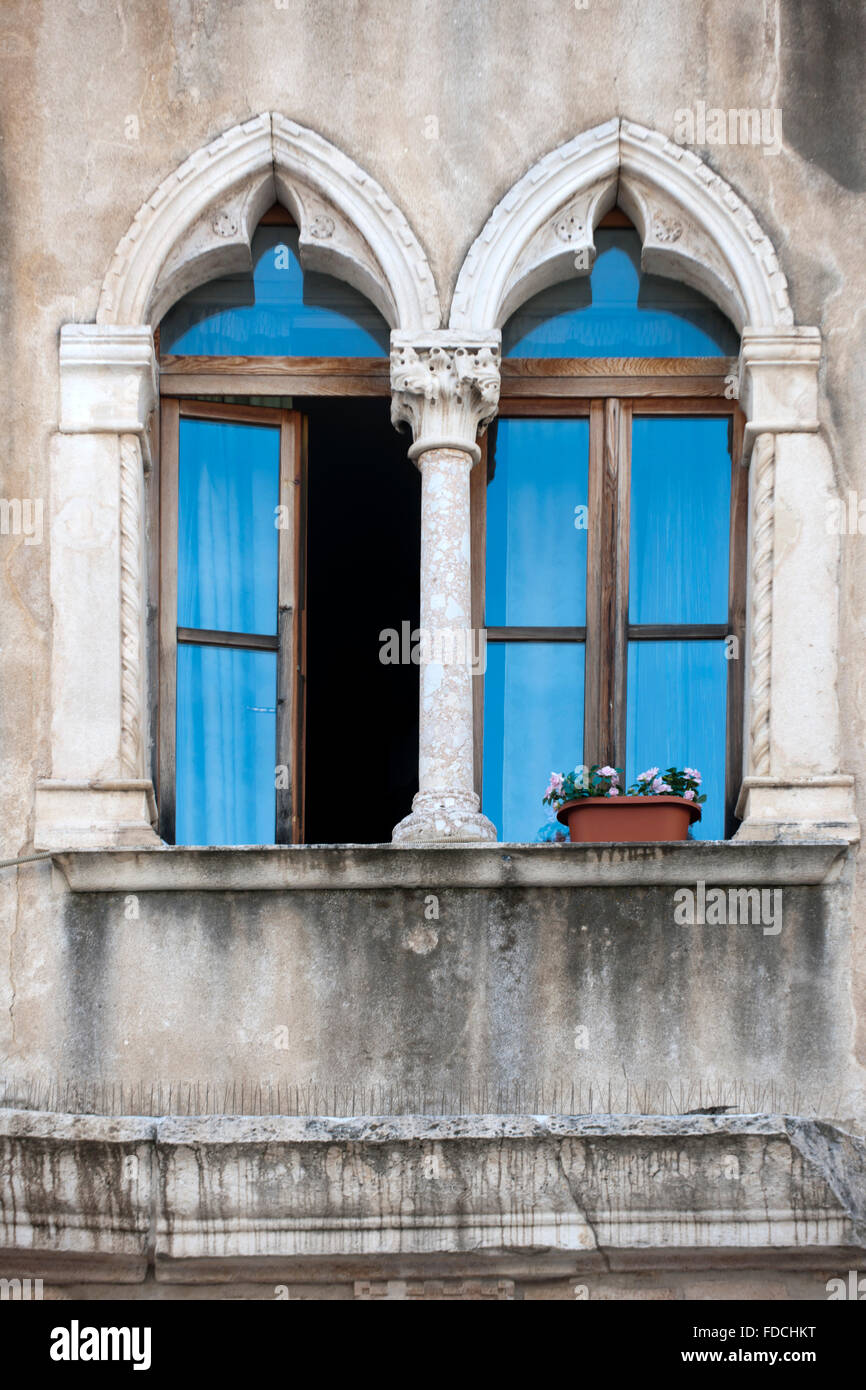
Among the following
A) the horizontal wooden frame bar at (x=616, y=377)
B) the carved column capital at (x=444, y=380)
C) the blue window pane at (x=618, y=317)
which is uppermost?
the blue window pane at (x=618, y=317)

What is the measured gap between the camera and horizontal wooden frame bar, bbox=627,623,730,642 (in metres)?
10.8

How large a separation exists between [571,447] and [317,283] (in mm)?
1094

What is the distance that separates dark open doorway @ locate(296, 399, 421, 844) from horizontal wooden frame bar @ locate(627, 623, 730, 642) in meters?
2.00

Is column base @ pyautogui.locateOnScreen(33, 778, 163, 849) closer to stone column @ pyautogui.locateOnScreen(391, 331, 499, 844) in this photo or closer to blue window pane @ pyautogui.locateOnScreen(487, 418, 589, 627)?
stone column @ pyautogui.locateOnScreen(391, 331, 499, 844)

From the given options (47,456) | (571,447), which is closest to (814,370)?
(571,447)

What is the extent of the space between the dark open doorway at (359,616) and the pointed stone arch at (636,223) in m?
1.67

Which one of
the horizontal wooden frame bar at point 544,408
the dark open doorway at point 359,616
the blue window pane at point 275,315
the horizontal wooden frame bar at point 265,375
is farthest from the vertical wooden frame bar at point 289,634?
the dark open doorway at point 359,616

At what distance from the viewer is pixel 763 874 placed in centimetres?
1002

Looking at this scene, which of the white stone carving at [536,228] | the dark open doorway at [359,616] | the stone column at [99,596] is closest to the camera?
the stone column at [99,596]

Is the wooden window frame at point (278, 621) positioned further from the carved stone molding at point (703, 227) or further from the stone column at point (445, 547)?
the carved stone molding at point (703, 227)

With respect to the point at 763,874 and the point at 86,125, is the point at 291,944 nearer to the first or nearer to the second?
the point at 763,874

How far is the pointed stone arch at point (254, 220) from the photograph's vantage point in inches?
420

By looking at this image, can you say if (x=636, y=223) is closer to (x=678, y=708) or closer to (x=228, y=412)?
(x=228, y=412)

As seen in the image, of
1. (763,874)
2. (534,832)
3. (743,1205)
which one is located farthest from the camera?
(534,832)
